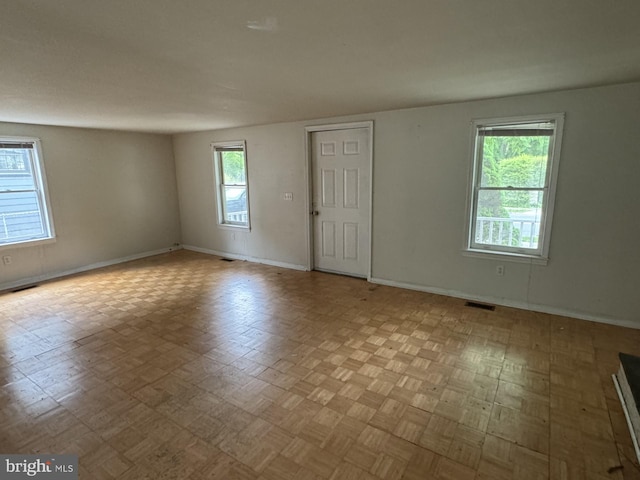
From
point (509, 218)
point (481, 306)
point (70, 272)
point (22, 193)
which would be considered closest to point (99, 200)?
point (22, 193)

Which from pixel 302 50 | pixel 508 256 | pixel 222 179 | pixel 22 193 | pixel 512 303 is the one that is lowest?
pixel 512 303

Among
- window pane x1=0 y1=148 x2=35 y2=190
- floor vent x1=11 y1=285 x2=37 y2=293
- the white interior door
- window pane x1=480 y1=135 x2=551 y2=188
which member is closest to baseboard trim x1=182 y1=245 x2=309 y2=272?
the white interior door

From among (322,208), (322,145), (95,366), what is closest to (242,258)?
(322,208)

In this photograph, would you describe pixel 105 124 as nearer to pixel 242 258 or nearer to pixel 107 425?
pixel 242 258

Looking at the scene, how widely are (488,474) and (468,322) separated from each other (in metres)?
1.81

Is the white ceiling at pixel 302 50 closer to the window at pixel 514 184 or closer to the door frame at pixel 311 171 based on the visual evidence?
the window at pixel 514 184

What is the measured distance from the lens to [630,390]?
2.03 m

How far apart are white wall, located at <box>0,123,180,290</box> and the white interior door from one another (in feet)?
10.3

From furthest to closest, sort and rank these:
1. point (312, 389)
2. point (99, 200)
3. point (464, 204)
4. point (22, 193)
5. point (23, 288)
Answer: point (99, 200), point (22, 193), point (23, 288), point (464, 204), point (312, 389)

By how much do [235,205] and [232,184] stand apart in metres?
0.36

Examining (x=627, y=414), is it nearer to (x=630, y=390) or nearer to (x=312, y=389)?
(x=630, y=390)

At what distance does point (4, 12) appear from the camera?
1.46m

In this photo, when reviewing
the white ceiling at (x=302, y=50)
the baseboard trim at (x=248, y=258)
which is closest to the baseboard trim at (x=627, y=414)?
the white ceiling at (x=302, y=50)

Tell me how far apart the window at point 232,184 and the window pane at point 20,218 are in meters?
2.53
